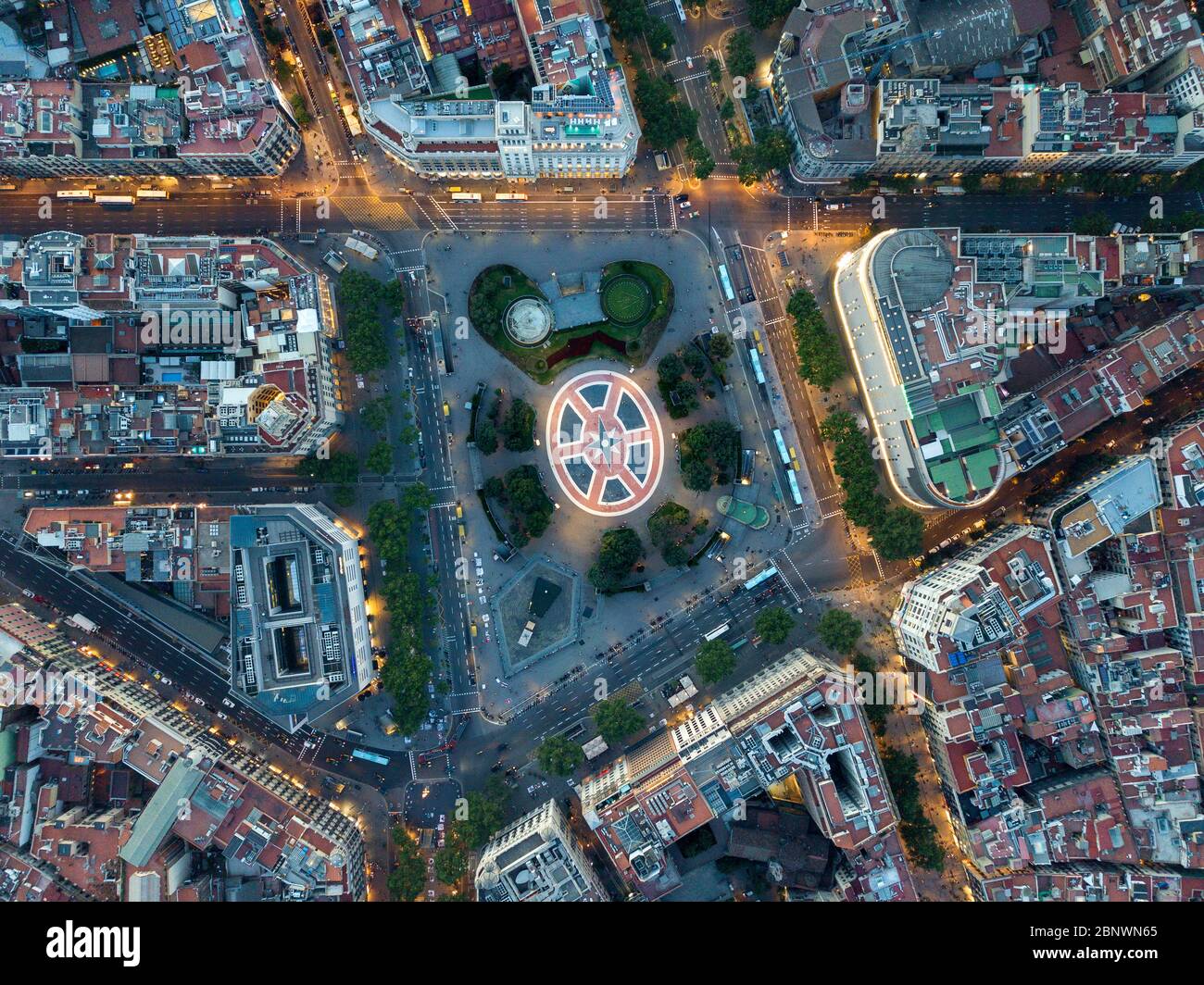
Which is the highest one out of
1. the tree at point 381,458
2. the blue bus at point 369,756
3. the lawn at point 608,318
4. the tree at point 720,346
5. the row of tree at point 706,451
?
the lawn at point 608,318

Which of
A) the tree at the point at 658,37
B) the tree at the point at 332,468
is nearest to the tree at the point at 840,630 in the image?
the tree at the point at 332,468

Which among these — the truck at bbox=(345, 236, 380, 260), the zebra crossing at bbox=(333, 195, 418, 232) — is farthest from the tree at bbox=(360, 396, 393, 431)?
the zebra crossing at bbox=(333, 195, 418, 232)

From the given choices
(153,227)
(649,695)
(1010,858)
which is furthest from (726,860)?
(153,227)

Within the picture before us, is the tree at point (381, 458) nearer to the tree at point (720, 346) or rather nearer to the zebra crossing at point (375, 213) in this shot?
the zebra crossing at point (375, 213)

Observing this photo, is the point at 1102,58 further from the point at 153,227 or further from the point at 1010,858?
the point at 153,227

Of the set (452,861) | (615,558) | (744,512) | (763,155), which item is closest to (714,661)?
(615,558)

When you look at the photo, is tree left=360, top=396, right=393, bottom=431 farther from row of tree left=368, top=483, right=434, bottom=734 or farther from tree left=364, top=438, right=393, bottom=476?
row of tree left=368, top=483, right=434, bottom=734

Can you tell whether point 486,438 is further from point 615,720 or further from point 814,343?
point 814,343
